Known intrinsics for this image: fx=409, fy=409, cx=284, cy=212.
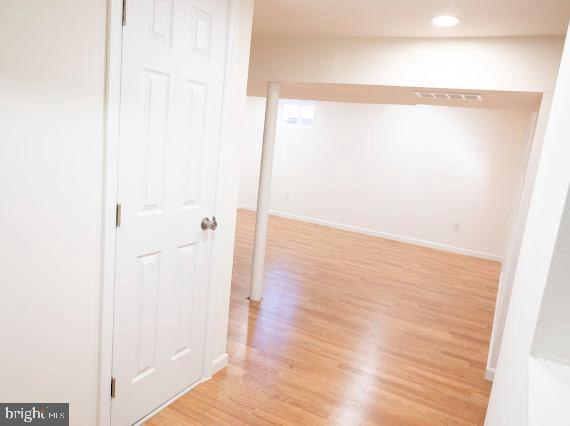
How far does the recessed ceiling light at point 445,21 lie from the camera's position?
2431mm

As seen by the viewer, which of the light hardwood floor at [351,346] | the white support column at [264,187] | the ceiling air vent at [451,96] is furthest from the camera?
the white support column at [264,187]

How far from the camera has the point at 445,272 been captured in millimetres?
5289

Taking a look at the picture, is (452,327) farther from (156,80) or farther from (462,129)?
(462,129)

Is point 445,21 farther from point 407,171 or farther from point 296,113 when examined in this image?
point 296,113

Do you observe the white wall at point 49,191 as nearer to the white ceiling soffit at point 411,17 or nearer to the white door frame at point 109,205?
the white door frame at point 109,205

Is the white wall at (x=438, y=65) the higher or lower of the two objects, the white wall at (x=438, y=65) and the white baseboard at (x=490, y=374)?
the higher

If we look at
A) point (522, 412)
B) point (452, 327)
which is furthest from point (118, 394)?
point (452, 327)

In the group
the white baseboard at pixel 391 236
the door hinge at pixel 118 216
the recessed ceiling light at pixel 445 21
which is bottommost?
the white baseboard at pixel 391 236

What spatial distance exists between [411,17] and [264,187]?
181cm

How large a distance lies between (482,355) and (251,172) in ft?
19.6

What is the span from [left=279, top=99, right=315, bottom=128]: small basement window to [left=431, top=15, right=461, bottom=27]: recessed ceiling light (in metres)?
5.05
